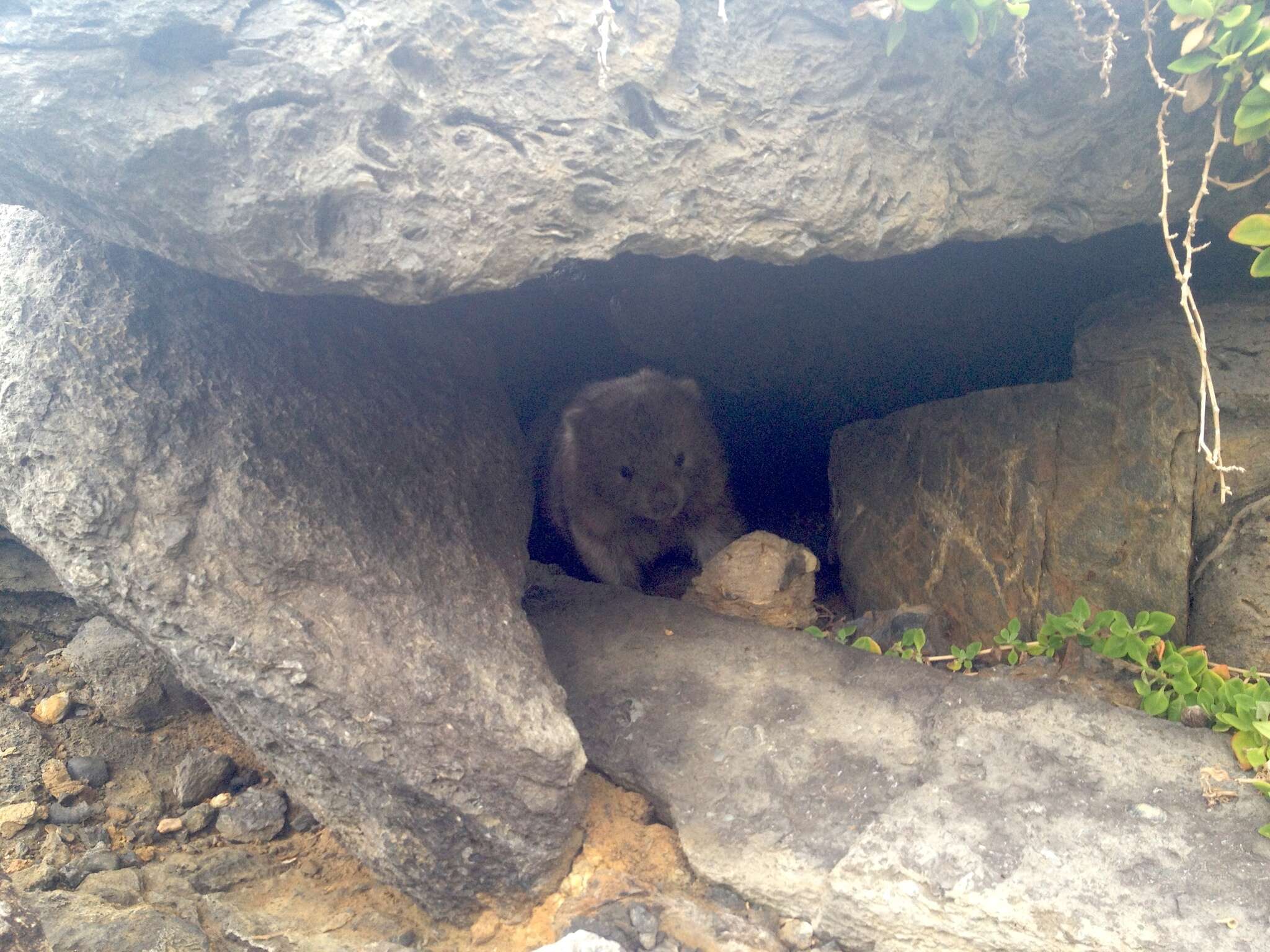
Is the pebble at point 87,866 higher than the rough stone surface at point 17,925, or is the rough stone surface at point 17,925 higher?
the rough stone surface at point 17,925

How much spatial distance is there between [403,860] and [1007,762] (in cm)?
174

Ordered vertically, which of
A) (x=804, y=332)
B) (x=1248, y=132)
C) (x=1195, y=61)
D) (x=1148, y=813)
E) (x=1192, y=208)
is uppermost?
(x=1195, y=61)

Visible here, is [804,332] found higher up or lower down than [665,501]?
higher up

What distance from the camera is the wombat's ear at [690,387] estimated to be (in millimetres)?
4855

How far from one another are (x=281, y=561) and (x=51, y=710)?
1538mm

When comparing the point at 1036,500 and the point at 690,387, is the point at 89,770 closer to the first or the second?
the point at 690,387

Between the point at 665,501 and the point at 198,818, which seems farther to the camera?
the point at 665,501

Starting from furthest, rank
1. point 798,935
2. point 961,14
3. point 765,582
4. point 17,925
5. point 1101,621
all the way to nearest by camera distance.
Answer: point 765,582
point 1101,621
point 961,14
point 798,935
point 17,925

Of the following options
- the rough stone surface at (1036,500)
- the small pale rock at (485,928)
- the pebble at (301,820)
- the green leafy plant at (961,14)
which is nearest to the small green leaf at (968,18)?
the green leafy plant at (961,14)

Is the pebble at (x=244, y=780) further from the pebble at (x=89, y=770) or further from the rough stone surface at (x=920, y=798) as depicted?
the rough stone surface at (x=920, y=798)

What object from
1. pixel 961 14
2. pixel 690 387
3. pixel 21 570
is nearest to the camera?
pixel 961 14

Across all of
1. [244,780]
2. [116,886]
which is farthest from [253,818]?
[116,886]

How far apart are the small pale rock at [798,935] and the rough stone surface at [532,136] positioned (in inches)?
73.5

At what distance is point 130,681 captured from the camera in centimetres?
347
